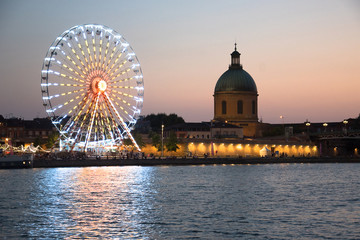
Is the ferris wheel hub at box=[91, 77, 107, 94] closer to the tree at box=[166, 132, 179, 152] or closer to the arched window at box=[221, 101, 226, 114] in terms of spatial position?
the tree at box=[166, 132, 179, 152]

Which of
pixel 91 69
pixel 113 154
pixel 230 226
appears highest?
pixel 91 69

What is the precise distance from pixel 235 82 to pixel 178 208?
128401mm

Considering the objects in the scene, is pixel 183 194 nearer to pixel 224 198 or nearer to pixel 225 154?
Answer: pixel 224 198

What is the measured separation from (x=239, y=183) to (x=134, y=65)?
35.9 m

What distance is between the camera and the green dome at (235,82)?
180125 millimetres

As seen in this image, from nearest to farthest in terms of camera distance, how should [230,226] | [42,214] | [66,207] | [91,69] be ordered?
[230,226]
[42,214]
[66,207]
[91,69]

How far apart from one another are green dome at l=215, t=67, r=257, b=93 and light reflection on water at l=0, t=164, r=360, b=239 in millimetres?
97597

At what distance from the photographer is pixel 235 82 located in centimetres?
18025

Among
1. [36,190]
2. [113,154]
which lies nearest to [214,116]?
[113,154]

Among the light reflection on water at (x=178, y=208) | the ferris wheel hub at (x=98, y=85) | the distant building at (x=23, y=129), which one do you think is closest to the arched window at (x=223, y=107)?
the distant building at (x=23, y=129)

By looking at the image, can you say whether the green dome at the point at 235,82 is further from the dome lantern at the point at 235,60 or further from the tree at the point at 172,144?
the tree at the point at 172,144

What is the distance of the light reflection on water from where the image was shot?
42.5 metres

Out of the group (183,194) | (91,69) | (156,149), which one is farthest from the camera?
(156,149)

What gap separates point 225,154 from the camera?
14862 centimetres
